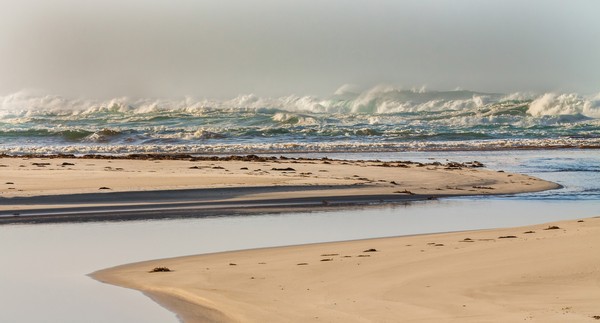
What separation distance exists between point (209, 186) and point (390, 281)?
906 cm

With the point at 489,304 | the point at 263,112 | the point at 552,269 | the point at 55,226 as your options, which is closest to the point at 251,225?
the point at 55,226

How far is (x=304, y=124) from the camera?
2071 inches

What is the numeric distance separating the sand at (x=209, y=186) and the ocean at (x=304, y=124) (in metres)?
12.0

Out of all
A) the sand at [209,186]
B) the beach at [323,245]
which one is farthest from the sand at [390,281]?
the sand at [209,186]

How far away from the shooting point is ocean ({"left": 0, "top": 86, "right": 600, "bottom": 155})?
3509 cm

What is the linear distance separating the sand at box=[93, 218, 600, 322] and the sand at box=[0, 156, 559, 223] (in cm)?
476

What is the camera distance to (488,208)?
13023 mm

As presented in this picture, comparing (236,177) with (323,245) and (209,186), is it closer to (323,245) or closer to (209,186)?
(209,186)

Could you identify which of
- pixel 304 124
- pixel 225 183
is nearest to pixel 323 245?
pixel 225 183

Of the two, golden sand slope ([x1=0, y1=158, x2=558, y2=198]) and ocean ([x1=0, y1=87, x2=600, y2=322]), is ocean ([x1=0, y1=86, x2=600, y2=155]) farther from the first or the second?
golden sand slope ([x1=0, y1=158, x2=558, y2=198])

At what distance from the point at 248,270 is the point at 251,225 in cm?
374

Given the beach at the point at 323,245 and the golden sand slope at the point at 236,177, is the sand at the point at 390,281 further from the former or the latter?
the golden sand slope at the point at 236,177

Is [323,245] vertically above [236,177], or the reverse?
[236,177]

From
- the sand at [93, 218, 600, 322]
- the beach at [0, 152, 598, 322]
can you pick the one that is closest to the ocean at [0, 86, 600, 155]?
the beach at [0, 152, 598, 322]
